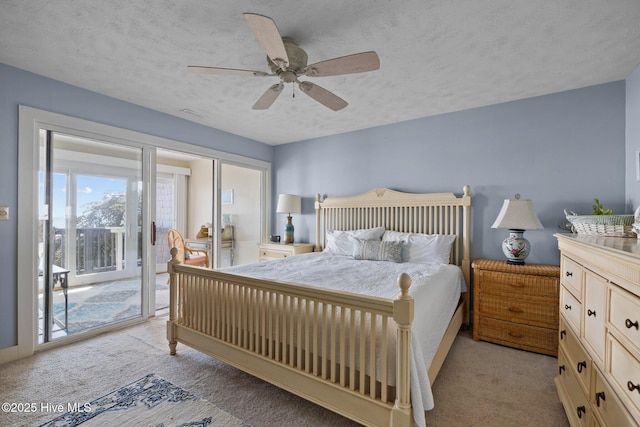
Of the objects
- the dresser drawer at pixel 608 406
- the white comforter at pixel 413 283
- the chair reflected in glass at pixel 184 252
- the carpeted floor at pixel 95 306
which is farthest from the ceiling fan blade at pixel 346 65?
the chair reflected in glass at pixel 184 252

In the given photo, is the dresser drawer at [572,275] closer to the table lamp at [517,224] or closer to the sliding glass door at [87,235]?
the table lamp at [517,224]

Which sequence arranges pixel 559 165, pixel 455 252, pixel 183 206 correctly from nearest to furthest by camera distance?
pixel 559 165, pixel 455 252, pixel 183 206

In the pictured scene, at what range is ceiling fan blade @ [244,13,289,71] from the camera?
1.32 m

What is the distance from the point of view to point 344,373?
1.58 metres

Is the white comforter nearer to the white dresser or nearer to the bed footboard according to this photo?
the bed footboard

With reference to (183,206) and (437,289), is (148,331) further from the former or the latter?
(183,206)

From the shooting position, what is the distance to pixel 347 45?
79.7 inches

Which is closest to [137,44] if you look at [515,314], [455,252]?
[455,252]

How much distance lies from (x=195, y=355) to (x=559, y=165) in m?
3.93

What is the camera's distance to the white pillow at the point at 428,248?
3057 mm

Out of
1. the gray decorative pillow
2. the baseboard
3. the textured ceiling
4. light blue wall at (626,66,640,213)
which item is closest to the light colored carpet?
the baseboard

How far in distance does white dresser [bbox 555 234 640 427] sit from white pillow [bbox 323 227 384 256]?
1.94 m

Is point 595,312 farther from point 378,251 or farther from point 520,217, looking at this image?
point 378,251

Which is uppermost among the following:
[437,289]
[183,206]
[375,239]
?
[183,206]
